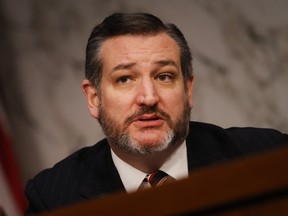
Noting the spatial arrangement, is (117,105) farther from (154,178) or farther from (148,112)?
(154,178)

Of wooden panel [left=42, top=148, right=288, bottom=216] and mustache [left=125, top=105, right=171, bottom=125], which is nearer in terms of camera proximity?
wooden panel [left=42, top=148, right=288, bottom=216]

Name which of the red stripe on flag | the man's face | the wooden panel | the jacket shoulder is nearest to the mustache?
the man's face

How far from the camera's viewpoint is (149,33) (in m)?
1.40

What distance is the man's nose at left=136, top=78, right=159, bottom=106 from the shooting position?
1286 mm

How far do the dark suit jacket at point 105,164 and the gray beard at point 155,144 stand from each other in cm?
10

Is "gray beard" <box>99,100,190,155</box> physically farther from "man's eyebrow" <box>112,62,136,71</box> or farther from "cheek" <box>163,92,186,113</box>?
"man's eyebrow" <box>112,62,136,71</box>

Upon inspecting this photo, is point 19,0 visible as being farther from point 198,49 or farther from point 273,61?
point 273,61

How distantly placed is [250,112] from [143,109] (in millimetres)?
745

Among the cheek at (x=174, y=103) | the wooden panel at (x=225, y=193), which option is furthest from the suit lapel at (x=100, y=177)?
the wooden panel at (x=225, y=193)

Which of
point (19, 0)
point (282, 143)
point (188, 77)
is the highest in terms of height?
point (19, 0)

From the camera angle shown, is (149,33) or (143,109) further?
(149,33)

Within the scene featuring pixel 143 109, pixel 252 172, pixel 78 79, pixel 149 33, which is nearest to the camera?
pixel 252 172

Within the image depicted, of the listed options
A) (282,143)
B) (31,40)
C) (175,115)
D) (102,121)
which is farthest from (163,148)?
(31,40)

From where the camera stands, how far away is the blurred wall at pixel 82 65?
194cm
